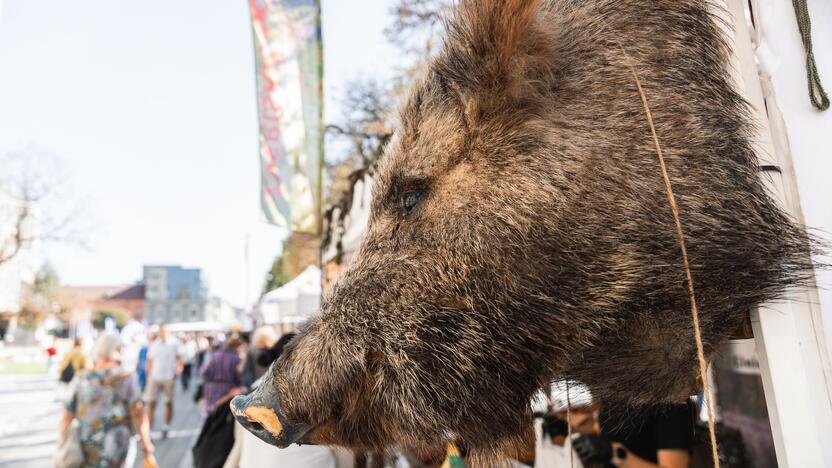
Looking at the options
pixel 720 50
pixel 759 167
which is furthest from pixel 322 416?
pixel 720 50

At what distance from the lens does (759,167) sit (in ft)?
4.44

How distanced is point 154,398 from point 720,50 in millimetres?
13472

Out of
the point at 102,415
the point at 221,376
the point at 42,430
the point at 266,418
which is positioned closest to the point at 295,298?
the point at 221,376

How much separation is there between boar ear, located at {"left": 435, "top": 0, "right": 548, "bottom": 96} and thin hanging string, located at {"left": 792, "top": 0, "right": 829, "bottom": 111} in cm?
61

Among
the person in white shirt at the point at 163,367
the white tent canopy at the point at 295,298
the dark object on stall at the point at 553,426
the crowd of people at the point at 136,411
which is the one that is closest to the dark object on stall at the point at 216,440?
the crowd of people at the point at 136,411

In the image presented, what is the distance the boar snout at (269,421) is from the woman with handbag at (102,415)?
17.9 ft

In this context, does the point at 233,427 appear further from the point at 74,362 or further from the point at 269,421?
the point at 74,362

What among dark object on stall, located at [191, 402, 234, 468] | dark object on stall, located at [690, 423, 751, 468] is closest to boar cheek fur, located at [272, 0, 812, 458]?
dark object on stall, located at [191, 402, 234, 468]

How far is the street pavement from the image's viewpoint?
9516 millimetres

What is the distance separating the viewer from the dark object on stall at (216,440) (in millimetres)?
3863

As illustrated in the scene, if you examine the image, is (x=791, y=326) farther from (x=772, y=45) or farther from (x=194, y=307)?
(x=194, y=307)

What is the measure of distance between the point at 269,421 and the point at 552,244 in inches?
36.0

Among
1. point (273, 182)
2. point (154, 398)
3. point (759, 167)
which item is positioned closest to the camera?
point (759, 167)

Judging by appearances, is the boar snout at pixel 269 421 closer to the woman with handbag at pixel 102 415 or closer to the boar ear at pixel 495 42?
the boar ear at pixel 495 42
